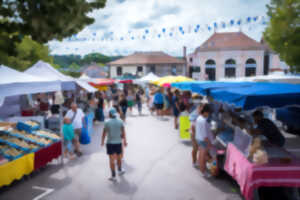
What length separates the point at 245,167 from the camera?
3982 millimetres

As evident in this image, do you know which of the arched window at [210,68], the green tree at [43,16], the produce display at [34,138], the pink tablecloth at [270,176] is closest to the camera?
the pink tablecloth at [270,176]

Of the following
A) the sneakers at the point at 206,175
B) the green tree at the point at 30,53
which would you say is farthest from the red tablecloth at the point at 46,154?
the green tree at the point at 30,53

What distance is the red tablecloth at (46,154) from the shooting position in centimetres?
558

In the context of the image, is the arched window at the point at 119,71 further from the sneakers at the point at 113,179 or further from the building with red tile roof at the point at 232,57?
the sneakers at the point at 113,179

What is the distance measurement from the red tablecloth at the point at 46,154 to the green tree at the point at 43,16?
8.90 ft

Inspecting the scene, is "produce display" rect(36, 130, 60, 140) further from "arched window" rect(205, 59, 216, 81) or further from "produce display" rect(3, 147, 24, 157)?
"arched window" rect(205, 59, 216, 81)

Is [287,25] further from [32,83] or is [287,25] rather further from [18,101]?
[18,101]

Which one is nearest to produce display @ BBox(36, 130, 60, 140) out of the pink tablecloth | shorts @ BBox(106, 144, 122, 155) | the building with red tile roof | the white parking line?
the white parking line

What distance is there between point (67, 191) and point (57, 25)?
3.49 meters

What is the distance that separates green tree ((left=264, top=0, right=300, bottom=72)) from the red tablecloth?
45.2 ft

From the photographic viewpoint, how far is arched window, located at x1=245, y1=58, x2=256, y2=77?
3947cm

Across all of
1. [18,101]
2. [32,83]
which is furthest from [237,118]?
[18,101]

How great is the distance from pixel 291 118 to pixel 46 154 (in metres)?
9.46

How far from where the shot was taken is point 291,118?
9727mm
